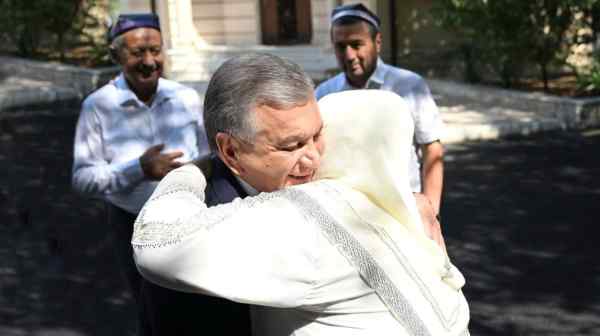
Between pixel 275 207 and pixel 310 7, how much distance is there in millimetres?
16731

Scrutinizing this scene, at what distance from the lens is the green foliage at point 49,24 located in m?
17.7

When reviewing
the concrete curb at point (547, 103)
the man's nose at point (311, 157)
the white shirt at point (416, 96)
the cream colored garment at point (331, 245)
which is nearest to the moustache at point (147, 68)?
the white shirt at point (416, 96)

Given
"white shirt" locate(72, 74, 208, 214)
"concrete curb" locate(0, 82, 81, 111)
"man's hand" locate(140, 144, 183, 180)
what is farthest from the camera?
"concrete curb" locate(0, 82, 81, 111)

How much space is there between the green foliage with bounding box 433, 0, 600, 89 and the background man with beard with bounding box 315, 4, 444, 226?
27.9 ft

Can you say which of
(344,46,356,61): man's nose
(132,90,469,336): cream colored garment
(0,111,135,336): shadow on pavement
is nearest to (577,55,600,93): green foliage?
(0,111,135,336): shadow on pavement

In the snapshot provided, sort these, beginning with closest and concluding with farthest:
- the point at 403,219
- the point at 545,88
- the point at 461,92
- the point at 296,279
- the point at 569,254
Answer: the point at 296,279 → the point at 403,219 → the point at 569,254 → the point at 545,88 → the point at 461,92

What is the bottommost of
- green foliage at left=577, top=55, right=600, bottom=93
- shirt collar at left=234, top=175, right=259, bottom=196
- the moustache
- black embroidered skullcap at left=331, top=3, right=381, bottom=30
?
green foliage at left=577, top=55, right=600, bottom=93

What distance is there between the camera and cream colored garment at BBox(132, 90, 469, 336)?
1.42 metres

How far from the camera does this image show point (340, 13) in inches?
153

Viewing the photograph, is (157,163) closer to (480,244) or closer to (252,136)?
(252,136)

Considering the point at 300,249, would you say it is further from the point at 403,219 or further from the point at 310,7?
the point at 310,7

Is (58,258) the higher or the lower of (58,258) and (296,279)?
the lower

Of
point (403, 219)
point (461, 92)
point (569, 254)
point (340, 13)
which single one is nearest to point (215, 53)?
point (461, 92)

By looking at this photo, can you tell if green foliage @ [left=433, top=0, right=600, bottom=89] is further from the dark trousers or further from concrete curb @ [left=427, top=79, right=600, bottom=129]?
the dark trousers
